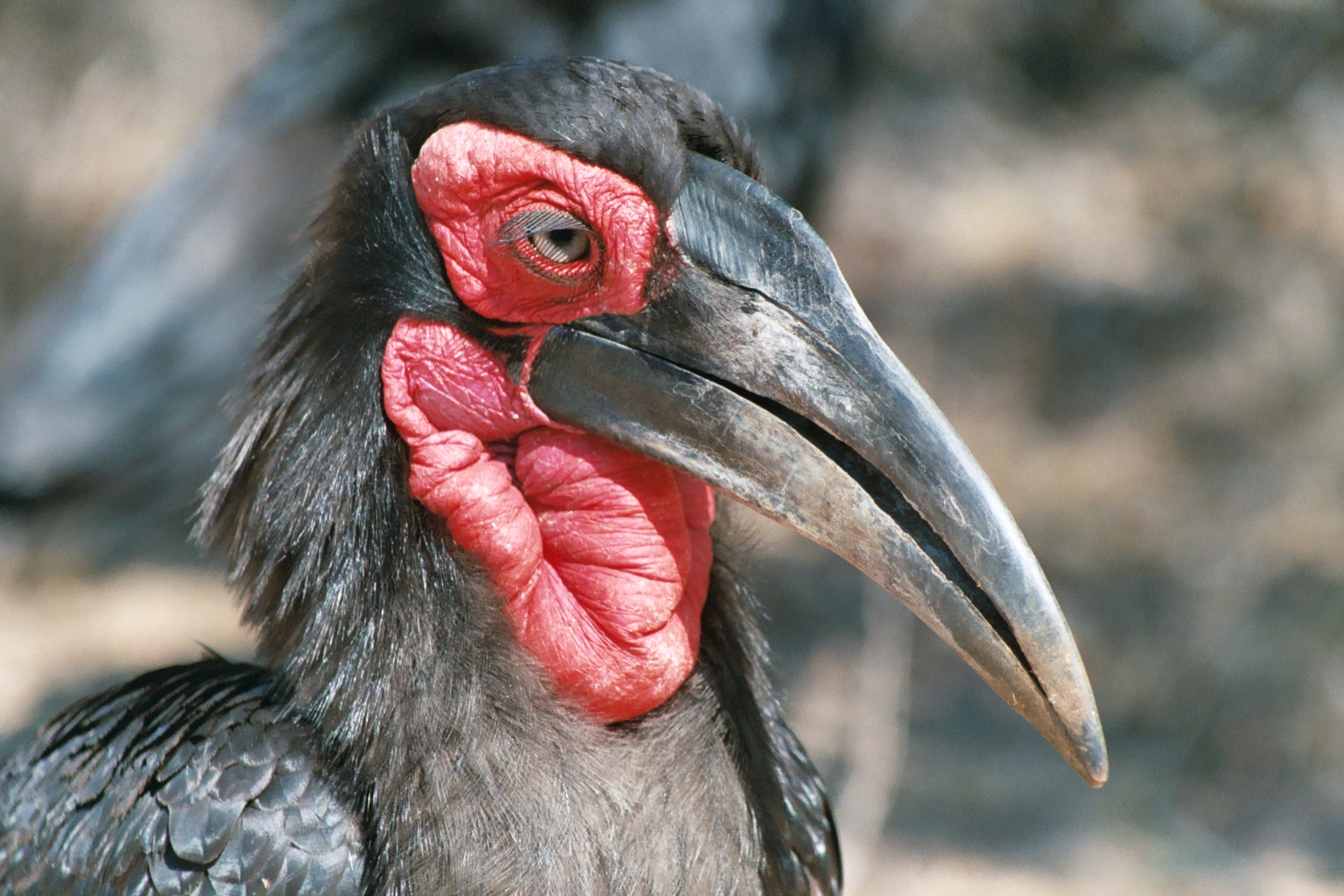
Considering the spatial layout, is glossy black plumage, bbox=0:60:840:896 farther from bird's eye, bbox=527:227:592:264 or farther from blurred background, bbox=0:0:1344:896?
blurred background, bbox=0:0:1344:896

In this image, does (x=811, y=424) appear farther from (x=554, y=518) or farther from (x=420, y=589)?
(x=420, y=589)

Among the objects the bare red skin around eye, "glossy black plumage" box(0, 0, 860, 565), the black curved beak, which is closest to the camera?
the black curved beak

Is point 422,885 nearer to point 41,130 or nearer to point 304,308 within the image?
point 304,308

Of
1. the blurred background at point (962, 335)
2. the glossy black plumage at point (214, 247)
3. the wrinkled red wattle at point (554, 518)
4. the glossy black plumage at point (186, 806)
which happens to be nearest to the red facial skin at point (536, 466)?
the wrinkled red wattle at point (554, 518)

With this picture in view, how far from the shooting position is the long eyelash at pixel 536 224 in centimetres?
225

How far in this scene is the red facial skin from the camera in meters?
2.27

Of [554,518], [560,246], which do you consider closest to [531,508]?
[554,518]

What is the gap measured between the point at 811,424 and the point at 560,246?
532 millimetres

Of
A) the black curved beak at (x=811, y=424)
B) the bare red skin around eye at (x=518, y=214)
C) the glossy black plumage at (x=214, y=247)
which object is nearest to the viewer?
the black curved beak at (x=811, y=424)

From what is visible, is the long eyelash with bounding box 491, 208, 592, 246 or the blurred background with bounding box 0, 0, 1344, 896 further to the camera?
the blurred background with bounding box 0, 0, 1344, 896

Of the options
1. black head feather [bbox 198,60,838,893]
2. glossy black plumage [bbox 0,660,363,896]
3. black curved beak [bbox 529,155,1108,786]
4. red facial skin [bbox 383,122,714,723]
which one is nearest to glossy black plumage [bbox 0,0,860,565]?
glossy black plumage [bbox 0,660,363,896]

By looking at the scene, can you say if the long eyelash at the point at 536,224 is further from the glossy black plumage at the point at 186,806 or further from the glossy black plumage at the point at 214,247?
the glossy black plumage at the point at 214,247

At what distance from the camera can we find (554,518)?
7.90 ft

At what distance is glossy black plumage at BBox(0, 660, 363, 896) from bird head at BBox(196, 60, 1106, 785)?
0.64ft
